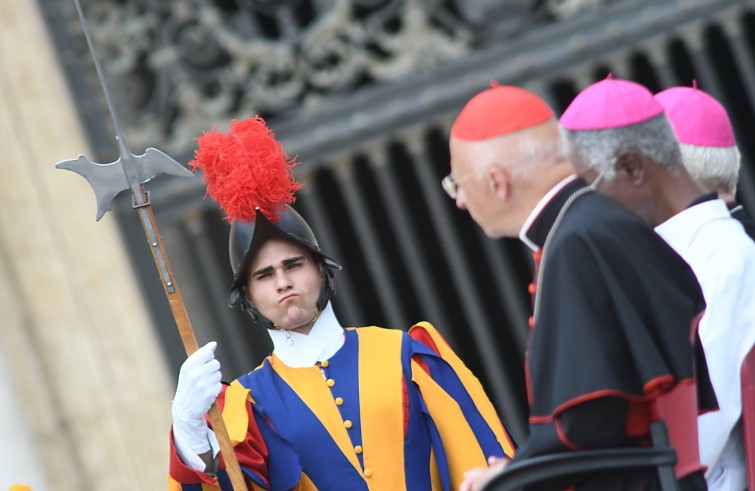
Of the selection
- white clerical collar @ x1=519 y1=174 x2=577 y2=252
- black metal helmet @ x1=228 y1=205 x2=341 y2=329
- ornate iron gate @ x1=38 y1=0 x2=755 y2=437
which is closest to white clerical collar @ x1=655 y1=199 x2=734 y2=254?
white clerical collar @ x1=519 y1=174 x2=577 y2=252

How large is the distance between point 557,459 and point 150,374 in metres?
3.23

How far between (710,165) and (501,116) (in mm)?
885

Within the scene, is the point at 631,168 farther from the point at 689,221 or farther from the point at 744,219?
the point at 744,219

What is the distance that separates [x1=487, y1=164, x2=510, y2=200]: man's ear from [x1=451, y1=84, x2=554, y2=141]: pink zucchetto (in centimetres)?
6

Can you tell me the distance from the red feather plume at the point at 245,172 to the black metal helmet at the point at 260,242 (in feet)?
0.06

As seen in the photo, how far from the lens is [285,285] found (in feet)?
10.9

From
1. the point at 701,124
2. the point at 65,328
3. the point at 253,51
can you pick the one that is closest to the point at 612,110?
the point at 701,124

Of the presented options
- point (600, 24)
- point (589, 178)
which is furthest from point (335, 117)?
point (589, 178)

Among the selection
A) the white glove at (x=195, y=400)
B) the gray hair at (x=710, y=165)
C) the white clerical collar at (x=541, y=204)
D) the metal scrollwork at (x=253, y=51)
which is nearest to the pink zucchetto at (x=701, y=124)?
the gray hair at (x=710, y=165)

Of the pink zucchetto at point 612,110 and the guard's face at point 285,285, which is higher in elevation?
the pink zucchetto at point 612,110

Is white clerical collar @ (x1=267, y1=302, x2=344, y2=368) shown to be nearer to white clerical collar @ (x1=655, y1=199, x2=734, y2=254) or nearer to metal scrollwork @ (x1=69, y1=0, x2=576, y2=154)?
white clerical collar @ (x1=655, y1=199, x2=734, y2=254)

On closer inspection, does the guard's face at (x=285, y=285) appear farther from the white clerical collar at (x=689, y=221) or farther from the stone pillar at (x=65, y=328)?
the stone pillar at (x=65, y=328)

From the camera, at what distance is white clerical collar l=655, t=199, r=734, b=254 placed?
3.11 metres

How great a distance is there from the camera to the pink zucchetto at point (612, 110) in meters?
Result: 2.80
